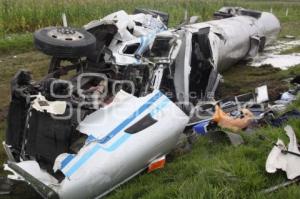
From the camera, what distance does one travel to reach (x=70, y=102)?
4.65 m

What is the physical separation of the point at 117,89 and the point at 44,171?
5.11ft

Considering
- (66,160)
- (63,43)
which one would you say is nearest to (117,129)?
(66,160)

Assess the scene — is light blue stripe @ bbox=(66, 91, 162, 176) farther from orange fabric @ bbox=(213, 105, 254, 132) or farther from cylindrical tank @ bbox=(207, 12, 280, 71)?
cylindrical tank @ bbox=(207, 12, 280, 71)

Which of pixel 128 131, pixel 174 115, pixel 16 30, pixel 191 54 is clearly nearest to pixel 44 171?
pixel 128 131

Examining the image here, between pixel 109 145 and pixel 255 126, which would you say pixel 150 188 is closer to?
pixel 109 145

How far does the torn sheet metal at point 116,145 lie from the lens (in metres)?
4.05

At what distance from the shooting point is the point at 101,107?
4.83 meters

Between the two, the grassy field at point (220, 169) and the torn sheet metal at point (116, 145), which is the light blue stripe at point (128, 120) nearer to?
the torn sheet metal at point (116, 145)

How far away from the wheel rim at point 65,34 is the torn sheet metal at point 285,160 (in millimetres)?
2598

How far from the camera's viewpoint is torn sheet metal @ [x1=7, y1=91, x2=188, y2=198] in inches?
159

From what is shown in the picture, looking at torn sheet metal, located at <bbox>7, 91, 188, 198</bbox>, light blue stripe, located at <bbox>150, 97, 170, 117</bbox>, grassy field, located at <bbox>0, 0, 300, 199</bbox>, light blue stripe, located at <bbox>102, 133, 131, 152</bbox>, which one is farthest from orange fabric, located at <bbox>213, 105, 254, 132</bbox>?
light blue stripe, located at <bbox>102, 133, 131, 152</bbox>

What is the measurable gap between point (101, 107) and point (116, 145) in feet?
2.28

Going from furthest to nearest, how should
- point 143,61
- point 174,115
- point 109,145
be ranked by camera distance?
point 143,61
point 174,115
point 109,145

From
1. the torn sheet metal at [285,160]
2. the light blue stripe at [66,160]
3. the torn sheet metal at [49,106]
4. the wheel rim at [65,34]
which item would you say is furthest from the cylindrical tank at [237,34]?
the light blue stripe at [66,160]
